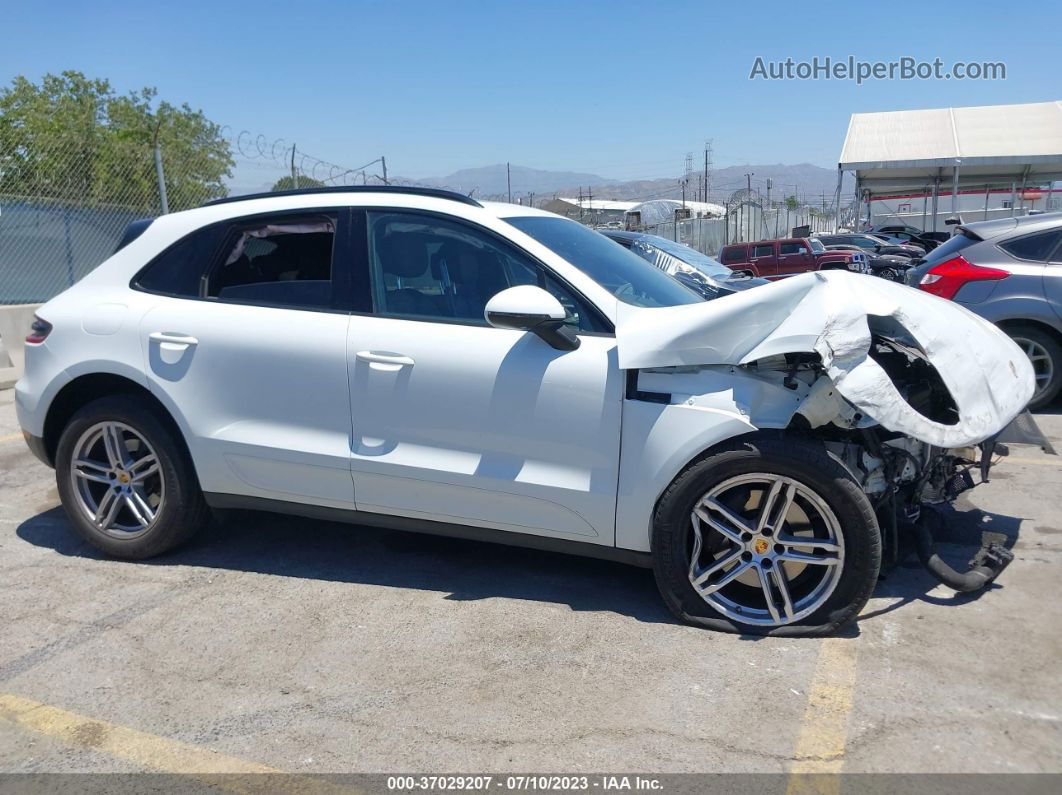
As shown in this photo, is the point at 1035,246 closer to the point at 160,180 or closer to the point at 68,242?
the point at 160,180

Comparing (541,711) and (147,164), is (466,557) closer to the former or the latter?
(541,711)

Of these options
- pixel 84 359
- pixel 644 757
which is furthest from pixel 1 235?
pixel 644 757

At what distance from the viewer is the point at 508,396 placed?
12.1 feet

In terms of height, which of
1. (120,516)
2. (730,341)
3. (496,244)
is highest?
(496,244)

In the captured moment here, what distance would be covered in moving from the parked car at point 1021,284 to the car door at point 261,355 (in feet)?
17.9

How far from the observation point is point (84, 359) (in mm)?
4363

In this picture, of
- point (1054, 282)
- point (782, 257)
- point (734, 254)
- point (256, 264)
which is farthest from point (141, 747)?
point (734, 254)

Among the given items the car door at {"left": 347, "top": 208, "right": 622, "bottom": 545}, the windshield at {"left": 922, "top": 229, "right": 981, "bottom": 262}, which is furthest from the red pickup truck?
the car door at {"left": 347, "top": 208, "right": 622, "bottom": 545}

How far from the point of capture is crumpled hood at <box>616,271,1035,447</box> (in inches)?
130

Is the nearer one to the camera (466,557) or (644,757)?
(644,757)

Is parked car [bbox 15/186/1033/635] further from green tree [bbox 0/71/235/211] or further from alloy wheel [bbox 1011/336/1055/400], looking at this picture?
green tree [bbox 0/71/235/211]

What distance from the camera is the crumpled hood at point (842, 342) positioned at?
10.9 ft

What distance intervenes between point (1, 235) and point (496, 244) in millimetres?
10355

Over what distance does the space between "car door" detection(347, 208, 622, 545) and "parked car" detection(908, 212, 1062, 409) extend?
494cm
